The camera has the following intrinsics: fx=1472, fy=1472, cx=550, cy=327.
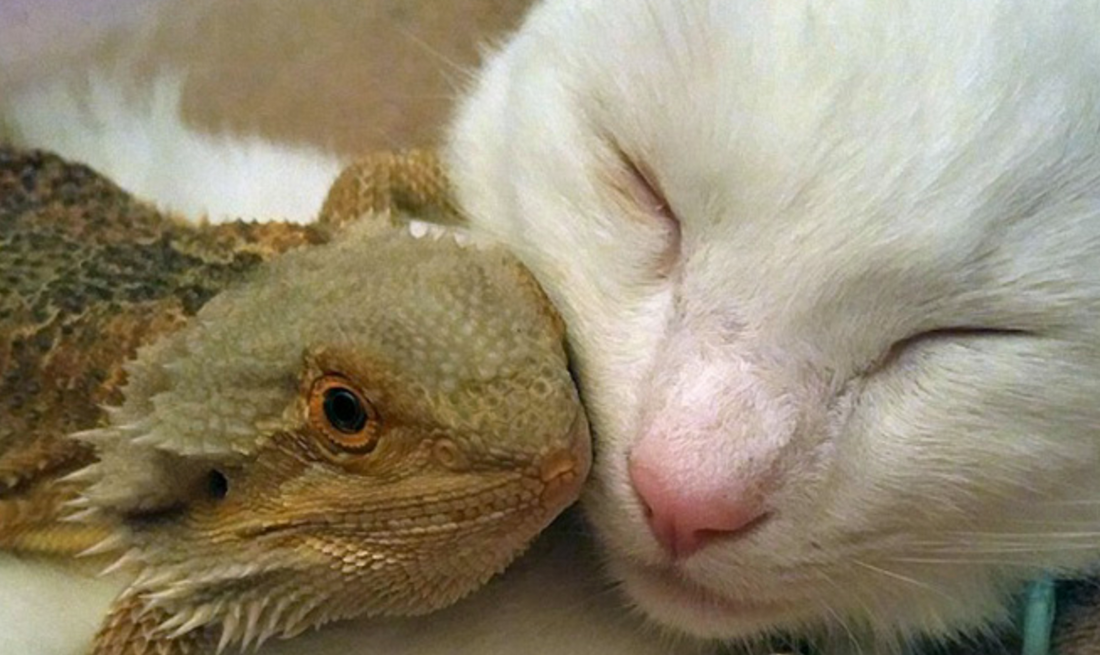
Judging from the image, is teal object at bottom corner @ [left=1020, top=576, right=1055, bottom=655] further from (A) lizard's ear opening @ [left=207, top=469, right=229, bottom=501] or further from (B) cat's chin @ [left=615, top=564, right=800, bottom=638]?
(A) lizard's ear opening @ [left=207, top=469, right=229, bottom=501]

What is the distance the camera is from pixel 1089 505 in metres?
1.14

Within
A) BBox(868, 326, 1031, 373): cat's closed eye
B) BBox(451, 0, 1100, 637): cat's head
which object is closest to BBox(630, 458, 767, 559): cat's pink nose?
BBox(451, 0, 1100, 637): cat's head

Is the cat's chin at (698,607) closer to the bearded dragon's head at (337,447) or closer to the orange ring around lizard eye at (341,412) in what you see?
the bearded dragon's head at (337,447)

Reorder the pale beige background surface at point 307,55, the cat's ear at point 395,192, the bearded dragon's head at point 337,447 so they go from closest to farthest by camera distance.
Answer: the bearded dragon's head at point 337,447, the cat's ear at point 395,192, the pale beige background surface at point 307,55

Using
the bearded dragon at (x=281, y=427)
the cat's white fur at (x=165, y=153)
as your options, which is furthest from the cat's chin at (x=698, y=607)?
the cat's white fur at (x=165, y=153)

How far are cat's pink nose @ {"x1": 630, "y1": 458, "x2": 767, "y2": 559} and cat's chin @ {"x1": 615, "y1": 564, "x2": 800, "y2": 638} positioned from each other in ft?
0.26

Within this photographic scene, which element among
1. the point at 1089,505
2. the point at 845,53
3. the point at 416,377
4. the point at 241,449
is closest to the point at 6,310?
the point at 241,449

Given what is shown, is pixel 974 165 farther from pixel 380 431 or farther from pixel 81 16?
pixel 81 16

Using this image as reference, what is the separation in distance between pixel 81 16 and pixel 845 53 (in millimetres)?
1460

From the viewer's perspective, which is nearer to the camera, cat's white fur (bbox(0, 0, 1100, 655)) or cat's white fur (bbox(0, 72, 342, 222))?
cat's white fur (bbox(0, 0, 1100, 655))

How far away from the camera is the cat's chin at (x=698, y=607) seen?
113 centimetres

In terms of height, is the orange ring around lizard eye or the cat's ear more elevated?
the cat's ear

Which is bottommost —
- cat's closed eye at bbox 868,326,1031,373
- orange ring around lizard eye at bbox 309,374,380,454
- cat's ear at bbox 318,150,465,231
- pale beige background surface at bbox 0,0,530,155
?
orange ring around lizard eye at bbox 309,374,380,454

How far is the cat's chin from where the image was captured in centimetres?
113
